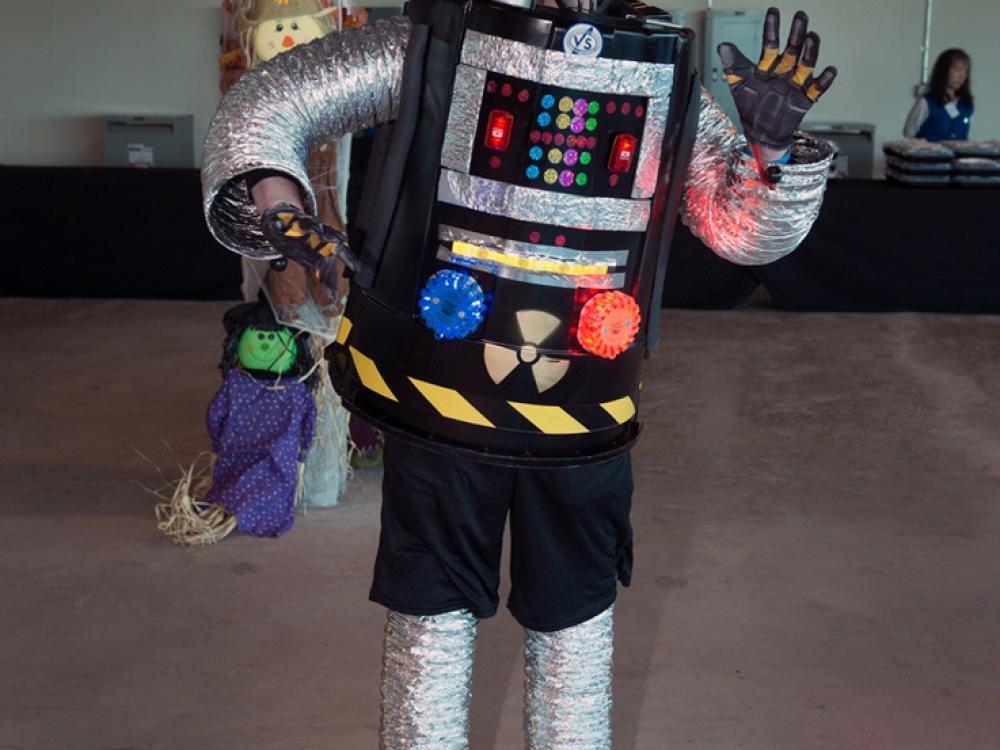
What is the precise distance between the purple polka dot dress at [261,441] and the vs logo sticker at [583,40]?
1791mm

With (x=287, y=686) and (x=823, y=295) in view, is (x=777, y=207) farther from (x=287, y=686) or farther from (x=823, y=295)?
(x=823, y=295)

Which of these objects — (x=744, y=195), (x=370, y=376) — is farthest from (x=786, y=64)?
(x=370, y=376)

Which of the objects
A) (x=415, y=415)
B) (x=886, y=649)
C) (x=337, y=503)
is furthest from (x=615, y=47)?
(x=337, y=503)

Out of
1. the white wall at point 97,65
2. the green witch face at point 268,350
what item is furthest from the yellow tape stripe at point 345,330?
the white wall at point 97,65

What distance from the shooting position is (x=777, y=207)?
175 cm

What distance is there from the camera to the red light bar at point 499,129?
5.41 ft

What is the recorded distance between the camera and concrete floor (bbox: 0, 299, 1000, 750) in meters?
2.49

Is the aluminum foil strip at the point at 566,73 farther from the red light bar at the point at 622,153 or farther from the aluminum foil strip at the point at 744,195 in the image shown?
the aluminum foil strip at the point at 744,195

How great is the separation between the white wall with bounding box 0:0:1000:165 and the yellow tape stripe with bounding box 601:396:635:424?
228 inches

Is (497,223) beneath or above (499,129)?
beneath

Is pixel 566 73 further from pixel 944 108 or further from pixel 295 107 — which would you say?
pixel 944 108

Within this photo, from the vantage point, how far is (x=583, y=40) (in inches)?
63.8

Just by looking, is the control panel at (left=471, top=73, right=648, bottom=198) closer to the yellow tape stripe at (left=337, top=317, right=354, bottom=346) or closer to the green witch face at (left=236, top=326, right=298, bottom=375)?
the yellow tape stripe at (left=337, top=317, right=354, bottom=346)

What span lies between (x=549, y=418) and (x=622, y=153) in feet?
1.15
